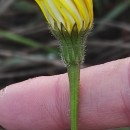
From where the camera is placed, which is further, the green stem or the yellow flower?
the green stem

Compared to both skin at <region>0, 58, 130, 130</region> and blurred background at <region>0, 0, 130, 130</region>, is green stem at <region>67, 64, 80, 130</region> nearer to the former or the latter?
skin at <region>0, 58, 130, 130</region>

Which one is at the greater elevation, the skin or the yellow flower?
the yellow flower

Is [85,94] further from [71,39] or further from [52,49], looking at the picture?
[52,49]

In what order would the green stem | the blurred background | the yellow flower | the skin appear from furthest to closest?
1. the blurred background
2. the skin
3. the green stem
4. the yellow flower

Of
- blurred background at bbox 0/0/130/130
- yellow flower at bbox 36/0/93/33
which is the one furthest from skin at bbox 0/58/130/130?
blurred background at bbox 0/0/130/130

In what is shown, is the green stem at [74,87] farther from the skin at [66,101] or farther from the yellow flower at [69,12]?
the skin at [66,101]

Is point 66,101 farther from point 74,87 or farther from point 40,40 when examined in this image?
point 40,40

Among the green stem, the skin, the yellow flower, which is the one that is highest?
the yellow flower
